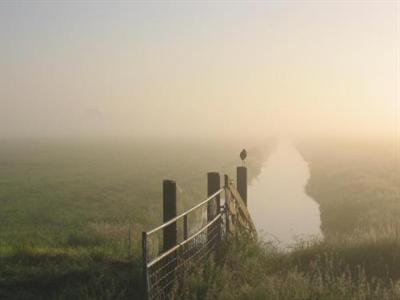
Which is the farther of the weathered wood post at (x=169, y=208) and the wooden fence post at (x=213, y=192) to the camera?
the wooden fence post at (x=213, y=192)

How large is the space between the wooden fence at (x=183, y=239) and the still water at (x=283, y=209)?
23.0 ft

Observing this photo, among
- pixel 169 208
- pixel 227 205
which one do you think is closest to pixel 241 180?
pixel 227 205

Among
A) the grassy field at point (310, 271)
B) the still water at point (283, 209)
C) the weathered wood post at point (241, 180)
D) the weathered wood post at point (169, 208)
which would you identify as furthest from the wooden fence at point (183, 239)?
the still water at point (283, 209)

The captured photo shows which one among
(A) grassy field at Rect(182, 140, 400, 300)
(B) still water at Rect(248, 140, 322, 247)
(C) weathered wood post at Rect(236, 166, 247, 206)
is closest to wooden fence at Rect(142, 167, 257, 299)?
(A) grassy field at Rect(182, 140, 400, 300)

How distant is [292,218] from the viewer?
108 ft

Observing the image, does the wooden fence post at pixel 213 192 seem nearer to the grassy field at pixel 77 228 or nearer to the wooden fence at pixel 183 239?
the wooden fence at pixel 183 239

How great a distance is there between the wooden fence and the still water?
7008 mm

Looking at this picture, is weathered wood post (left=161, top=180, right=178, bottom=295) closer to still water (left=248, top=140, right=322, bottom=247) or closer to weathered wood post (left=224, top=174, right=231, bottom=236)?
weathered wood post (left=224, top=174, right=231, bottom=236)

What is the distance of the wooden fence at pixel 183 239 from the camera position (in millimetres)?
7219

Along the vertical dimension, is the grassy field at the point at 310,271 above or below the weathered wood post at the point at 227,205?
below

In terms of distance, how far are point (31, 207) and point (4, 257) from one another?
844 inches

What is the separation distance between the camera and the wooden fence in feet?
23.7

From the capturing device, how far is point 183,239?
375 inches

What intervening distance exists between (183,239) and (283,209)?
2802 cm
